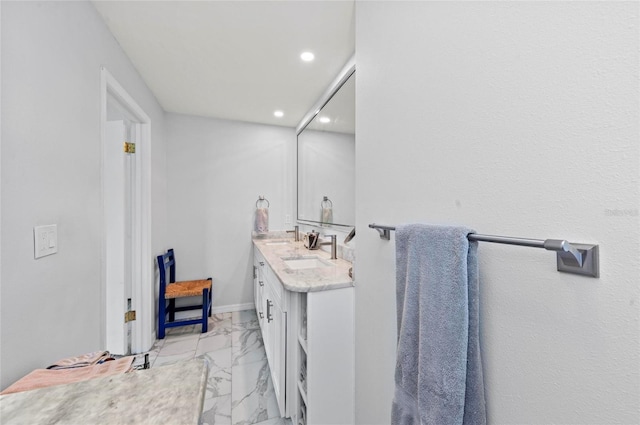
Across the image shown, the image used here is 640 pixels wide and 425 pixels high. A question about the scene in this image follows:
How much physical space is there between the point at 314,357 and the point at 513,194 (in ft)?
3.69

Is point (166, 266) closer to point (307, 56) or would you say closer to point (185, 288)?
point (185, 288)

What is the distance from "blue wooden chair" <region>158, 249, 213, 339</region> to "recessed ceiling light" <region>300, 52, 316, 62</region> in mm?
2176

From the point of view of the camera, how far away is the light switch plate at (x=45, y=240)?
940 mm

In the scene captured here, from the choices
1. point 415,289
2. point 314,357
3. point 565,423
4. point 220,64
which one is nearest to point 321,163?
point 220,64

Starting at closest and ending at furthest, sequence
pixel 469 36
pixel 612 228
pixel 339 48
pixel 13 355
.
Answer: pixel 612 228
pixel 469 36
pixel 13 355
pixel 339 48

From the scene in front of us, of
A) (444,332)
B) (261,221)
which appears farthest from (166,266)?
(444,332)

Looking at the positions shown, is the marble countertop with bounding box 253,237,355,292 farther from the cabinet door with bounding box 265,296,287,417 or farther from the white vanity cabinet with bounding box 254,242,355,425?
the cabinet door with bounding box 265,296,287,417

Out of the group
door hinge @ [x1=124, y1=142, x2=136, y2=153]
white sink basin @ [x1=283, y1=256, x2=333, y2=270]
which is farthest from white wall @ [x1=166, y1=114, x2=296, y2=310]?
white sink basin @ [x1=283, y1=256, x2=333, y2=270]

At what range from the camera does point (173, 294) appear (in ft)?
8.13

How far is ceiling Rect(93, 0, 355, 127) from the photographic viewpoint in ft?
4.55

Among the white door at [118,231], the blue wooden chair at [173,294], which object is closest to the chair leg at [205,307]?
the blue wooden chair at [173,294]

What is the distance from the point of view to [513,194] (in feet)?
2.01

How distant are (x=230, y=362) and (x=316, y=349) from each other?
1.21 meters

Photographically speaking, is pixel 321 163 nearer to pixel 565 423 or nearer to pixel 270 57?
pixel 270 57
